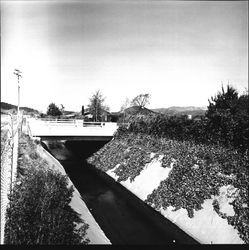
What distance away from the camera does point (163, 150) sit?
2042 cm

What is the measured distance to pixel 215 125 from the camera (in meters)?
16.7

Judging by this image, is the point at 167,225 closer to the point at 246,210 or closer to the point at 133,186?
the point at 246,210

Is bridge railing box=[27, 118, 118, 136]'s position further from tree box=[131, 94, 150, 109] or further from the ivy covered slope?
tree box=[131, 94, 150, 109]

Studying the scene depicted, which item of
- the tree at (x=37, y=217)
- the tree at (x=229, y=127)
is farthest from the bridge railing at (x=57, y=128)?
the tree at (x=37, y=217)

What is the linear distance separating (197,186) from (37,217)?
909 cm

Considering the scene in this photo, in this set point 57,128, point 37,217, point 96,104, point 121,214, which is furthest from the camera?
point 96,104

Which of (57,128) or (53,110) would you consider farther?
(53,110)

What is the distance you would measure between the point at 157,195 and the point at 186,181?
2168 millimetres

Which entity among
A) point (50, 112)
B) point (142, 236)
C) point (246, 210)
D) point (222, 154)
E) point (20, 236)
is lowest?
point (142, 236)

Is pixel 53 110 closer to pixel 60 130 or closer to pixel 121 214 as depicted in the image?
pixel 60 130

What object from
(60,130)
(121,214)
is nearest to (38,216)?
(121,214)

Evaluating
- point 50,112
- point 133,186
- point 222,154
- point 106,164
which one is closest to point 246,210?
point 222,154

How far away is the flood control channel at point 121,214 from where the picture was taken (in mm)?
12477

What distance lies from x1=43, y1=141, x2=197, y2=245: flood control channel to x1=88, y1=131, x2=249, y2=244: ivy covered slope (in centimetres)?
54
